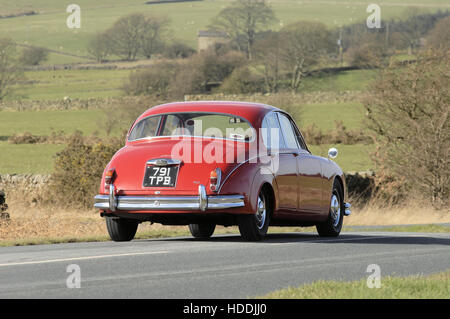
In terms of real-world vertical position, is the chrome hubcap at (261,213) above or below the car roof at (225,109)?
below

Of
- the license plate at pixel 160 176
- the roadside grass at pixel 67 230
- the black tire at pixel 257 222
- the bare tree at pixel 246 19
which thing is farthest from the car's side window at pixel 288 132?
the bare tree at pixel 246 19

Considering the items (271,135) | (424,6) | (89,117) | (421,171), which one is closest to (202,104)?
(271,135)

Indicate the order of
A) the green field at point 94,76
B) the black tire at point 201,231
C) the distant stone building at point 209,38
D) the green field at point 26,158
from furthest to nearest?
1. the distant stone building at point 209,38
2. the green field at point 94,76
3. the green field at point 26,158
4. the black tire at point 201,231

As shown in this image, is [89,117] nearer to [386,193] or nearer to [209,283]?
[386,193]

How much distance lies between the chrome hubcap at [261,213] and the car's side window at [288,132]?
1358mm

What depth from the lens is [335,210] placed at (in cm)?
1470

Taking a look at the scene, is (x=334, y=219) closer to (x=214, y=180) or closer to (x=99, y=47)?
(x=214, y=180)

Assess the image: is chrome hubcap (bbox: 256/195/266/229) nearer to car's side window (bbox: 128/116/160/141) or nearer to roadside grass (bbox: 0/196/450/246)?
car's side window (bbox: 128/116/160/141)

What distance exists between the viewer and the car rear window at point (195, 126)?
40.4ft

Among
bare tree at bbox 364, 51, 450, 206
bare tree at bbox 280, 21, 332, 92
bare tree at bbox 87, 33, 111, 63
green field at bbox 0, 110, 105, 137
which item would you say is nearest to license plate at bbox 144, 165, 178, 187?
bare tree at bbox 364, 51, 450, 206

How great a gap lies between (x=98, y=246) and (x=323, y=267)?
3.61 m

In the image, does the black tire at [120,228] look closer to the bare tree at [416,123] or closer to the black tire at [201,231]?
the black tire at [201,231]

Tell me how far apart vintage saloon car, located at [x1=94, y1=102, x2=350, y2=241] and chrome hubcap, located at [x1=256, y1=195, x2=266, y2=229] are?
0.04ft
